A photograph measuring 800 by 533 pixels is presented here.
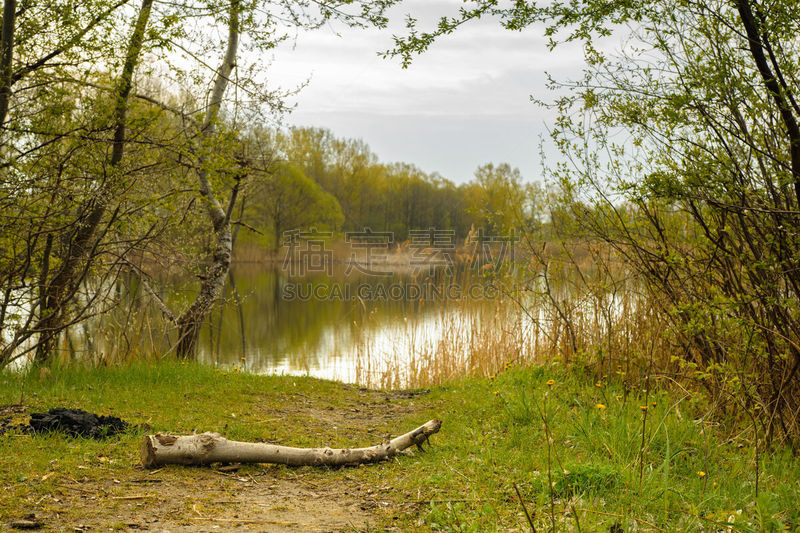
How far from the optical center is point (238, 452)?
4660mm

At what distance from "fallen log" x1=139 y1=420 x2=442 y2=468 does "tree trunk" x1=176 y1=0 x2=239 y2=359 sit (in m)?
4.78

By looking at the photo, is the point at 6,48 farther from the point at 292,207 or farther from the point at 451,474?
the point at 292,207

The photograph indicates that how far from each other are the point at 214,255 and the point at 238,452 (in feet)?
18.4

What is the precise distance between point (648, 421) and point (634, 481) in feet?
5.11

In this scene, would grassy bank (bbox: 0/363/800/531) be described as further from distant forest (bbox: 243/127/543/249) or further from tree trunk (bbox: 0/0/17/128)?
distant forest (bbox: 243/127/543/249)

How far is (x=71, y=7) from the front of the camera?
6691 mm

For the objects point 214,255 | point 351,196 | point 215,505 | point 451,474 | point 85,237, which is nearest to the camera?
point 215,505

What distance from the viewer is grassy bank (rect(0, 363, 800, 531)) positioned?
3.53m

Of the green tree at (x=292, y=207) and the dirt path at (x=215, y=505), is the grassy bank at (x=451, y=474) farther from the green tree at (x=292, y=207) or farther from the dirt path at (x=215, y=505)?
the green tree at (x=292, y=207)

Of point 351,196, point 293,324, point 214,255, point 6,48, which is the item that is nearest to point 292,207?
point 351,196

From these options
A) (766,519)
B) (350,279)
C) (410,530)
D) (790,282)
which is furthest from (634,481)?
(350,279)

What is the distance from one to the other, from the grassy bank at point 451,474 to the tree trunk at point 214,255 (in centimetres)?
257

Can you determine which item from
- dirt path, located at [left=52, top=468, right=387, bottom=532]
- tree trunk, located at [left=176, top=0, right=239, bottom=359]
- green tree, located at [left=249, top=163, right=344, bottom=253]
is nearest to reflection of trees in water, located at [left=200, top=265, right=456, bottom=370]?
tree trunk, located at [left=176, top=0, right=239, bottom=359]

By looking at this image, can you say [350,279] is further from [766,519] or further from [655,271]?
[766,519]
